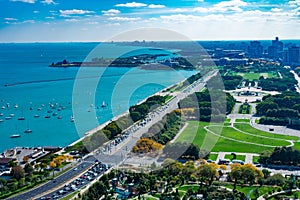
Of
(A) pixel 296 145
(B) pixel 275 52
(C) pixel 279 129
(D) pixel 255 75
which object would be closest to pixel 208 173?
(A) pixel 296 145

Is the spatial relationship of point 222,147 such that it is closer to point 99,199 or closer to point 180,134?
point 180,134

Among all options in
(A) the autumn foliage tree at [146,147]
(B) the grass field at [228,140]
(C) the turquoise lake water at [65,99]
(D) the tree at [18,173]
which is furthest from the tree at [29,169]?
(B) the grass field at [228,140]

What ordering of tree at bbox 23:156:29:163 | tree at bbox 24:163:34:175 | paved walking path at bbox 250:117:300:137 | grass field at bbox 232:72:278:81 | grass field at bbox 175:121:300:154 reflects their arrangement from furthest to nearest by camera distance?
grass field at bbox 232:72:278:81 < paved walking path at bbox 250:117:300:137 < grass field at bbox 175:121:300:154 < tree at bbox 23:156:29:163 < tree at bbox 24:163:34:175

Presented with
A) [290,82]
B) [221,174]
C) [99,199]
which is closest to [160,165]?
[221,174]

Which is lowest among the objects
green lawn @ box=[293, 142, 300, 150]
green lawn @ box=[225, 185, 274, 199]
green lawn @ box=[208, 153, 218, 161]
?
green lawn @ box=[225, 185, 274, 199]

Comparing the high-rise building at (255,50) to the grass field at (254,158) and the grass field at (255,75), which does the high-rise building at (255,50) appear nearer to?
the grass field at (255,75)

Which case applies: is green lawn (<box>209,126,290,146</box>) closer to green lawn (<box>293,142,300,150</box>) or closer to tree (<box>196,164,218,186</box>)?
green lawn (<box>293,142,300,150</box>)

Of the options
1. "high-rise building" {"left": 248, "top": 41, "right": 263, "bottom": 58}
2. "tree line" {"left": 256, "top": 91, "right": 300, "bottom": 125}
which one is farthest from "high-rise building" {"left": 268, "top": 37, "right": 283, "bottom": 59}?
"tree line" {"left": 256, "top": 91, "right": 300, "bottom": 125}
